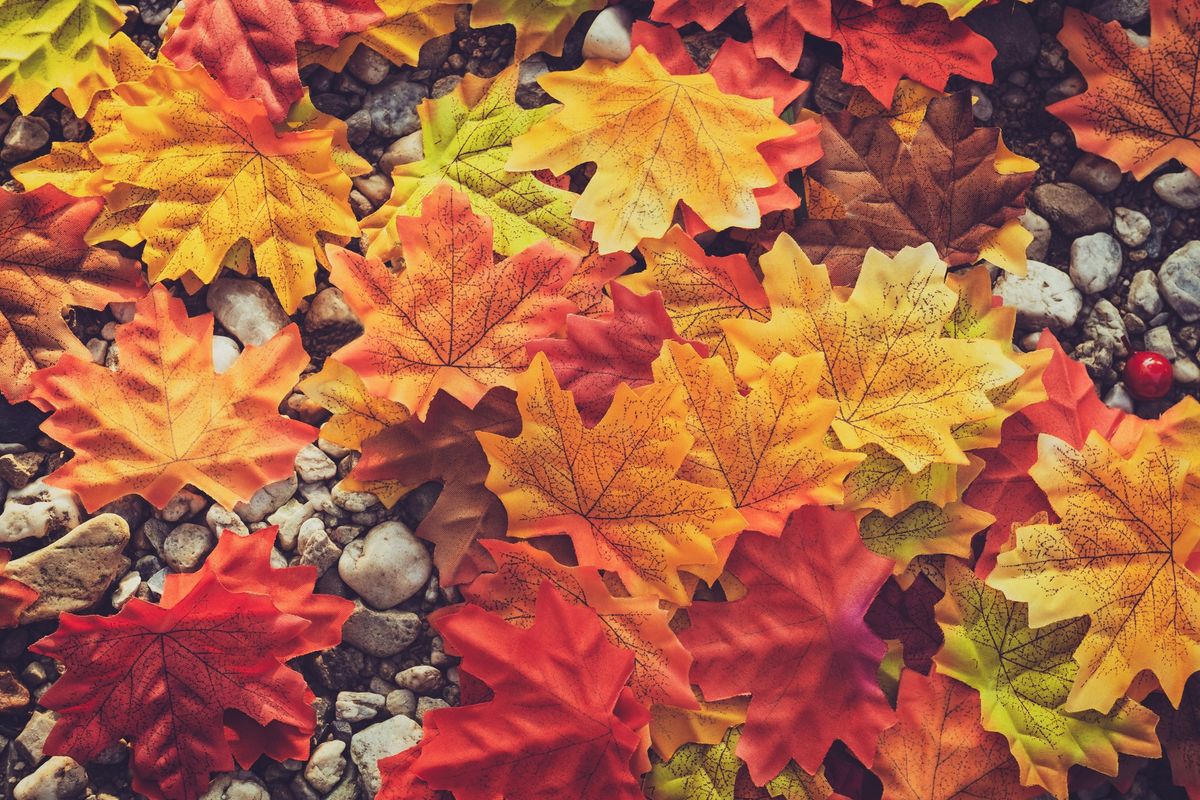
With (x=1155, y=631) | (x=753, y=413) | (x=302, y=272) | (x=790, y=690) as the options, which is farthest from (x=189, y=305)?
(x=1155, y=631)

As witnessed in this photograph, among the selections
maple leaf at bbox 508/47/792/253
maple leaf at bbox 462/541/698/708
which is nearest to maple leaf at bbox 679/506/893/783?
maple leaf at bbox 462/541/698/708

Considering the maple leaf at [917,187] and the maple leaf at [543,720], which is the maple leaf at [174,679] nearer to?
the maple leaf at [543,720]

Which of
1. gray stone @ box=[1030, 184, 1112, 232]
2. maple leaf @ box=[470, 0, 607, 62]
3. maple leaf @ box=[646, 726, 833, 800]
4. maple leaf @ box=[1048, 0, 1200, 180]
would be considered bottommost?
maple leaf @ box=[646, 726, 833, 800]

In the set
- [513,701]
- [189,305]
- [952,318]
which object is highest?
[189,305]

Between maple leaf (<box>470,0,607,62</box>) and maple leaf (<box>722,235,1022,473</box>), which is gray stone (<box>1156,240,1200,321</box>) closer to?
maple leaf (<box>722,235,1022,473</box>)

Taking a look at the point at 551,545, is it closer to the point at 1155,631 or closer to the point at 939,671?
the point at 939,671

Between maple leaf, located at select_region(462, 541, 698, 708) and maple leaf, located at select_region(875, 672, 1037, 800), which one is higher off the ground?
maple leaf, located at select_region(462, 541, 698, 708)

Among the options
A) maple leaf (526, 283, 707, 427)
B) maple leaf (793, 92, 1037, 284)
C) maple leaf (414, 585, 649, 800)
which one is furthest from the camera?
maple leaf (793, 92, 1037, 284)
